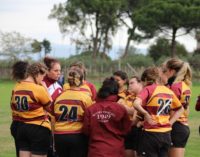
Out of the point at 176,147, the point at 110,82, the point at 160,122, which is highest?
the point at 110,82

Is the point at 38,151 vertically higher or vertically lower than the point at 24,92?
lower

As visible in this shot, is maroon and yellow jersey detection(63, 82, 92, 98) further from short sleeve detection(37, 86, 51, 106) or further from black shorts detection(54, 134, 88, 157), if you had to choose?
black shorts detection(54, 134, 88, 157)

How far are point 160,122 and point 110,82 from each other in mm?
859

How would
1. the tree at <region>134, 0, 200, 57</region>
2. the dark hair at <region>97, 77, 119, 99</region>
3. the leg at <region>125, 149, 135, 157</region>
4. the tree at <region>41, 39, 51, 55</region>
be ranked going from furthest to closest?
the tree at <region>41, 39, 51, 55</region>, the tree at <region>134, 0, 200, 57</region>, the leg at <region>125, 149, 135, 157</region>, the dark hair at <region>97, 77, 119, 99</region>

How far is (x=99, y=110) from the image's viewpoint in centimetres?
675

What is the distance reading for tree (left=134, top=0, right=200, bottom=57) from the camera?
53.2m

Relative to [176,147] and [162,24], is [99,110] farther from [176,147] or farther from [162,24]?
[162,24]

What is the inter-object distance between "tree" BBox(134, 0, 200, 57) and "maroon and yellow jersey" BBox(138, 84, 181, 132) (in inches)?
1846

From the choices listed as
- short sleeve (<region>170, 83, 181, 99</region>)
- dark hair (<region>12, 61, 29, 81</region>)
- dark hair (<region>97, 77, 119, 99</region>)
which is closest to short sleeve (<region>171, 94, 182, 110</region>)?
short sleeve (<region>170, 83, 181, 99</region>)

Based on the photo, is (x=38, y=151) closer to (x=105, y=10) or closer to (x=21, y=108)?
(x=21, y=108)

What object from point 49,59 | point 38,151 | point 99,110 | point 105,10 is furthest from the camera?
point 105,10

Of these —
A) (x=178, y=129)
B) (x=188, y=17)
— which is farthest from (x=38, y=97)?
(x=188, y=17)

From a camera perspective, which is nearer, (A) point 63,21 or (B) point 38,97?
(B) point 38,97

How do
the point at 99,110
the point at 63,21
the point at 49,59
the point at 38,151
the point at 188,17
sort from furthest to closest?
1. the point at 63,21
2. the point at 188,17
3. the point at 49,59
4. the point at 38,151
5. the point at 99,110
